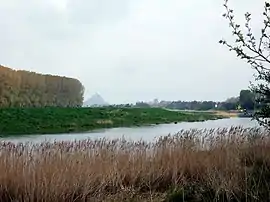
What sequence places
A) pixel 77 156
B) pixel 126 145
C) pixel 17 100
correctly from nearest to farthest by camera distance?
pixel 77 156 → pixel 126 145 → pixel 17 100

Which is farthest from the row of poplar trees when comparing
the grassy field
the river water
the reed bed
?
the reed bed

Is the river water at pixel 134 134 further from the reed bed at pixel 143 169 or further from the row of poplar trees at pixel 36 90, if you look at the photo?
the row of poplar trees at pixel 36 90

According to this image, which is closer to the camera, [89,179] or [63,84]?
[89,179]

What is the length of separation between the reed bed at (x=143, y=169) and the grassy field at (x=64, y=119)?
24.4 m

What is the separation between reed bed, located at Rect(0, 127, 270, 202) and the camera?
505cm

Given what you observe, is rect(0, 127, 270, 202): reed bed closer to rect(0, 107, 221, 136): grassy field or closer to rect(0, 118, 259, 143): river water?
rect(0, 118, 259, 143): river water

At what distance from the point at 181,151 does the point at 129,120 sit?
40.7 meters

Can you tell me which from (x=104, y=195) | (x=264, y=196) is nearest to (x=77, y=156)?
(x=104, y=195)

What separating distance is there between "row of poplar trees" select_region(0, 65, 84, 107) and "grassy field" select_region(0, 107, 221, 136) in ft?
20.0

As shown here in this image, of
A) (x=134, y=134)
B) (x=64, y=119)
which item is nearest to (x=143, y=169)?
(x=134, y=134)

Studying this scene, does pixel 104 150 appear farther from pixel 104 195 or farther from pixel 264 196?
pixel 264 196

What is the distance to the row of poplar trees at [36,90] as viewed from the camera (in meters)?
48.9

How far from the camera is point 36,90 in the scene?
183 feet

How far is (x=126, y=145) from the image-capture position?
24.1 ft
